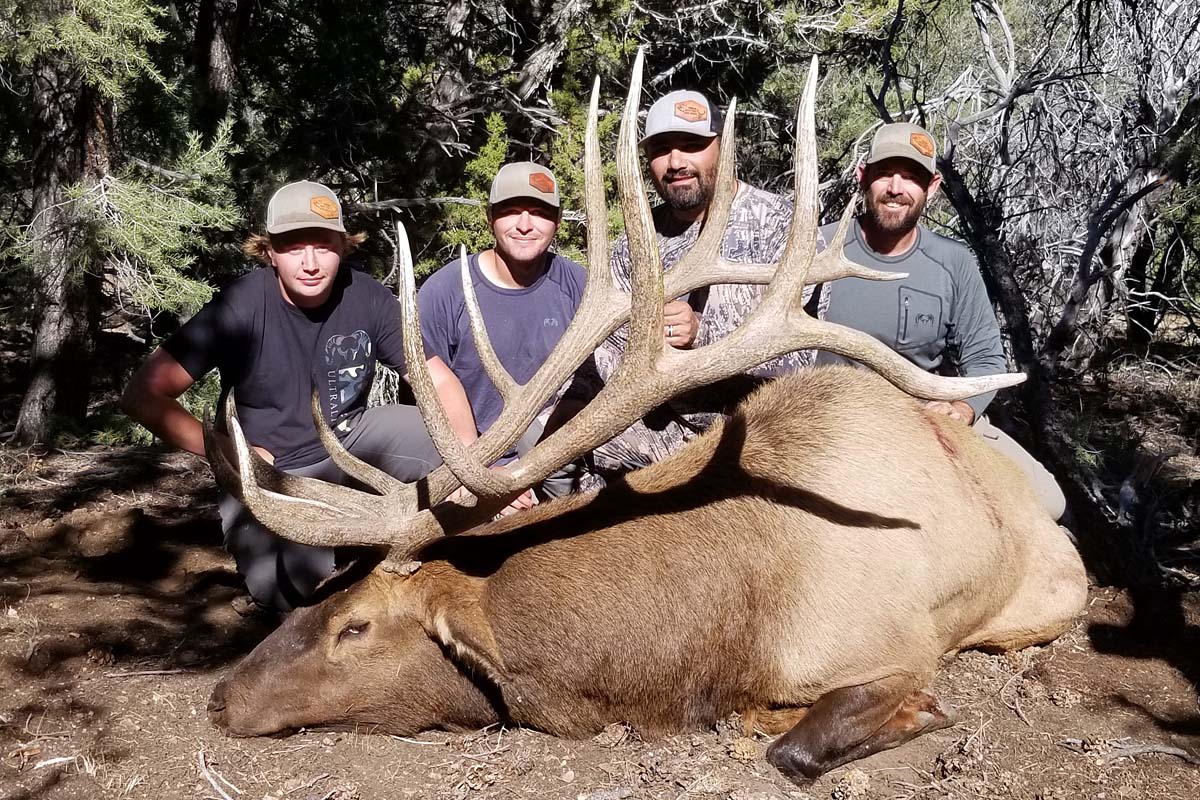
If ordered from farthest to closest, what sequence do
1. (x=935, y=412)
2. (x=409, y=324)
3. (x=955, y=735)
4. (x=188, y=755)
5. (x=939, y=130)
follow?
(x=939, y=130), (x=935, y=412), (x=955, y=735), (x=188, y=755), (x=409, y=324)

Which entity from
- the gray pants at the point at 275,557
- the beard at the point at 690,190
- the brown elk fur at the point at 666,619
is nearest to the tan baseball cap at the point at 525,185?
the beard at the point at 690,190

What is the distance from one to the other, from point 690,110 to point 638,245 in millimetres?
1962

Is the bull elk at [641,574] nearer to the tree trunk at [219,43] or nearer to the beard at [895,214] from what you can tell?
the beard at [895,214]

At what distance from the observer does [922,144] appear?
14.6 feet

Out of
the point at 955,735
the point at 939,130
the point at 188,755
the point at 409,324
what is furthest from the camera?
the point at 939,130

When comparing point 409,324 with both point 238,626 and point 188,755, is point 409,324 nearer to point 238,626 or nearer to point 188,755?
point 188,755

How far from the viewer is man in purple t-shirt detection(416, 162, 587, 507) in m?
4.58

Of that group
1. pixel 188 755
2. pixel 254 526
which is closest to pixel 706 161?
pixel 254 526

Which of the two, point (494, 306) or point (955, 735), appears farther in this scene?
point (494, 306)

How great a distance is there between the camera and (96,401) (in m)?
7.40

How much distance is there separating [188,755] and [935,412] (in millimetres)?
3037

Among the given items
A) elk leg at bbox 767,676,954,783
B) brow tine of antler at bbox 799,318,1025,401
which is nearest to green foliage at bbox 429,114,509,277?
brow tine of antler at bbox 799,318,1025,401

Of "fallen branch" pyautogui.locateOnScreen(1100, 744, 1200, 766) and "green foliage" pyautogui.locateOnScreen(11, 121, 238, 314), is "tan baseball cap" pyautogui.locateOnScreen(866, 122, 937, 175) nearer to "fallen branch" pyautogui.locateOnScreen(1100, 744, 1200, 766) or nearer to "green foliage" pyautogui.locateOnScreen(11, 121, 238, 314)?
"fallen branch" pyautogui.locateOnScreen(1100, 744, 1200, 766)

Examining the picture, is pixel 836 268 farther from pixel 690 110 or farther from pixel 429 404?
pixel 690 110
